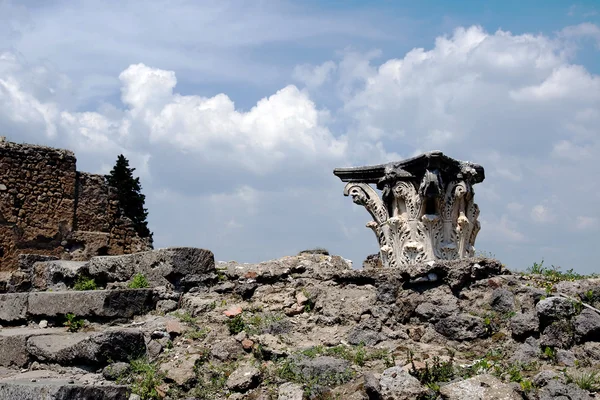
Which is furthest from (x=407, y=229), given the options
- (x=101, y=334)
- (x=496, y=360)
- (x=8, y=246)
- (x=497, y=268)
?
(x=8, y=246)

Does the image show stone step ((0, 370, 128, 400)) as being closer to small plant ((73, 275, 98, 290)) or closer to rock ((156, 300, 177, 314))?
rock ((156, 300, 177, 314))

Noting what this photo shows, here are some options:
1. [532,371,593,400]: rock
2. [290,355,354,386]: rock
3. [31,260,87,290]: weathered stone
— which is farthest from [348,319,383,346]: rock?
[31,260,87,290]: weathered stone

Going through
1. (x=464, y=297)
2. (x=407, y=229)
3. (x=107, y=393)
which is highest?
(x=407, y=229)

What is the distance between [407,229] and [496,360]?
9.38 feet

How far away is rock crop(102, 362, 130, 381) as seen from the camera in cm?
544

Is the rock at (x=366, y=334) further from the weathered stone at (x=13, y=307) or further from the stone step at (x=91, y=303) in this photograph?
the weathered stone at (x=13, y=307)

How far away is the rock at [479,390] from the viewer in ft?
13.9

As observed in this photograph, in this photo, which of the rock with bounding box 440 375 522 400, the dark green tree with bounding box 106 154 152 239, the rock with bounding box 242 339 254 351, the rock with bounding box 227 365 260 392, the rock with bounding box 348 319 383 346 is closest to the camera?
the rock with bounding box 440 375 522 400

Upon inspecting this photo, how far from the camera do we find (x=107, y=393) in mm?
5113

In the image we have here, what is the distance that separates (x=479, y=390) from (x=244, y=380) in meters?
1.67

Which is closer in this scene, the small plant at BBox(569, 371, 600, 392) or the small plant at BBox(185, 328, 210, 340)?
the small plant at BBox(569, 371, 600, 392)

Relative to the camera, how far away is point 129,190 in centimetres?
2255

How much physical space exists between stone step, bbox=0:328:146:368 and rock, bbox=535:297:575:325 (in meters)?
3.17

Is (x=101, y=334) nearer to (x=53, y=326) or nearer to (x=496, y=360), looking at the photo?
(x=53, y=326)
